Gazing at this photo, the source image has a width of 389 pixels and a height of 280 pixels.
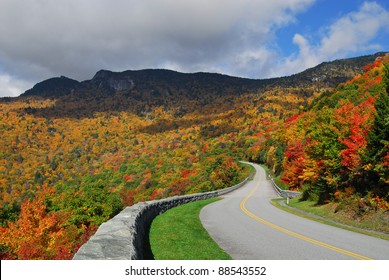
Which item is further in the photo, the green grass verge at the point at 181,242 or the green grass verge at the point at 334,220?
the green grass verge at the point at 334,220

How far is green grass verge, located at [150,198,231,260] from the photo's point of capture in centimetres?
1055

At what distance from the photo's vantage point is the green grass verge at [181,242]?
1055 centimetres

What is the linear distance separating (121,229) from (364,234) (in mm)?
11952

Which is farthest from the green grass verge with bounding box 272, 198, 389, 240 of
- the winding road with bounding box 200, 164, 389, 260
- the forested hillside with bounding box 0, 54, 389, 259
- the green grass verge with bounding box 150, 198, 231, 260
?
the green grass verge with bounding box 150, 198, 231, 260

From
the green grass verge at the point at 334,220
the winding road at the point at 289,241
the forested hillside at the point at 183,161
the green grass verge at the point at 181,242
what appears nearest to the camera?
the green grass verge at the point at 181,242

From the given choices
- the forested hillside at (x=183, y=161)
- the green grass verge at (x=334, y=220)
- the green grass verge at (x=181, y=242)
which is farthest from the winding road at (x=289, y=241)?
the forested hillside at (x=183, y=161)

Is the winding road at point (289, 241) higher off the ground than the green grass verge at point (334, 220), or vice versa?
the winding road at point (289, 241)

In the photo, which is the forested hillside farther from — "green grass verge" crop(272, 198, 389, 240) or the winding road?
the winding road

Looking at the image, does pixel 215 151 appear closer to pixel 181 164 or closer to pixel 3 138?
pixel 181 164

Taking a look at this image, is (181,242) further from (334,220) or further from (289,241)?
(334,220)

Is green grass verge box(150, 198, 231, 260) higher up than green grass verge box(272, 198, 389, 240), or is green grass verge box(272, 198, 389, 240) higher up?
green grass verge box(150, 198, 231, 260)

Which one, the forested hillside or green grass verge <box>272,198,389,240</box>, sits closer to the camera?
green grass verge <box>272,198,389,240</box>

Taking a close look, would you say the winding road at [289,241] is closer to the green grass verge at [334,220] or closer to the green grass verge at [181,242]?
the green grass verge at [181,242]

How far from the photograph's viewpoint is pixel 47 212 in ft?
135
